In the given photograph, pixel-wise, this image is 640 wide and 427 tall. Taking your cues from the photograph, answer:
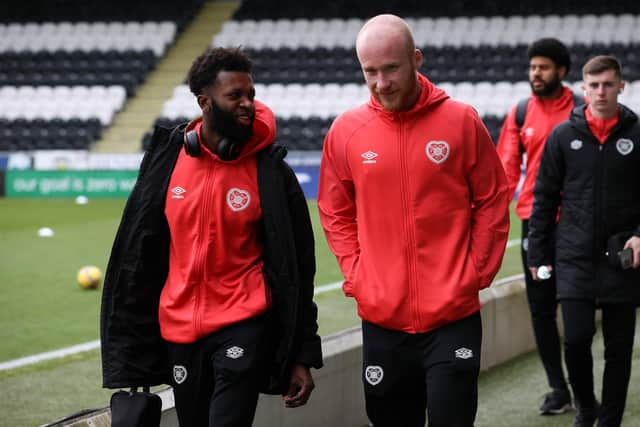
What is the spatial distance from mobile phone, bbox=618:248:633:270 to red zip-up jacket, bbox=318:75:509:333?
1.42m

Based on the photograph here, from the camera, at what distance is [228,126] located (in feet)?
11.2

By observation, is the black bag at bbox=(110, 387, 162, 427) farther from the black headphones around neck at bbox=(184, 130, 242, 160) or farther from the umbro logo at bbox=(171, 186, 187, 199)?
the black headphones around neck at bbox=(184, 130, 242, 160)

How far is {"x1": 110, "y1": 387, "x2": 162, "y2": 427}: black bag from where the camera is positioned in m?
3.46

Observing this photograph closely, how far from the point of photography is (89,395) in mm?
6066

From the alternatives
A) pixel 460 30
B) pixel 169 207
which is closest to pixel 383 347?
pixel 169 207

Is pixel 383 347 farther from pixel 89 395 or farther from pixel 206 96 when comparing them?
pixel 89 395

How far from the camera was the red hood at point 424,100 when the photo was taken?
11.5 feet

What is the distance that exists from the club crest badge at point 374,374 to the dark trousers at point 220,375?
0.38m

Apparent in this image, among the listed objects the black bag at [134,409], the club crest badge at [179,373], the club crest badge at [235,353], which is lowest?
the black bag at [134,409]

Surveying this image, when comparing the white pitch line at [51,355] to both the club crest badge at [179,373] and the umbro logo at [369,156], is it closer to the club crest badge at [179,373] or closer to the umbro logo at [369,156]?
the club crest badge at [179,373]

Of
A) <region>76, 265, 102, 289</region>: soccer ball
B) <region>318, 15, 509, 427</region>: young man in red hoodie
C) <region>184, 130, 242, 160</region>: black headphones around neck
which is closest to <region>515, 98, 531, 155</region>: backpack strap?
<region>318, 15, 509, 427</region>: young man in red hoodie

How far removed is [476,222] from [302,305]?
0.65 metres

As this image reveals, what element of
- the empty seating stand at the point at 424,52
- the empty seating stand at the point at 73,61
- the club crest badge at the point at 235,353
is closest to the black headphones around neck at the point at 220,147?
the club crest badge at the point at 235,353

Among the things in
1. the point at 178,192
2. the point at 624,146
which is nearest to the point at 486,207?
the point at 178,192
